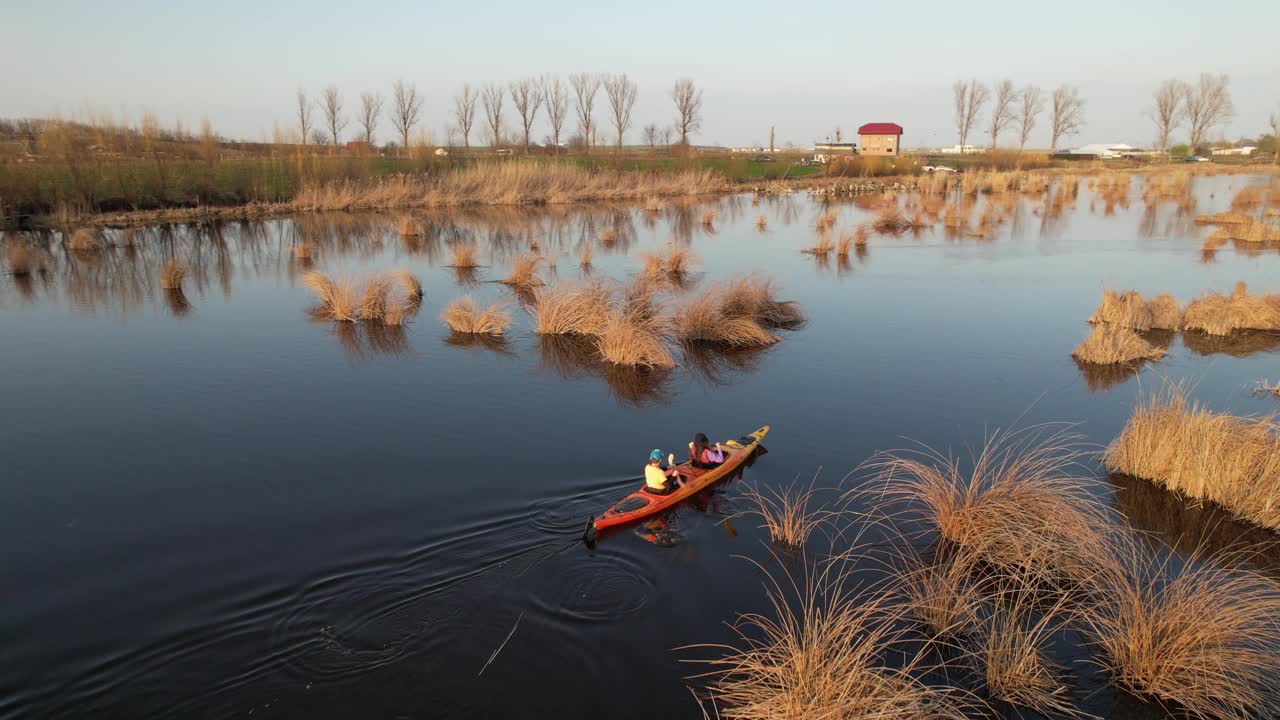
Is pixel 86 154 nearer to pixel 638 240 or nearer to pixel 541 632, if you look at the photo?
pixel 638 240

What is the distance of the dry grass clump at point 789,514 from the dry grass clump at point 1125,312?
9.88 metres

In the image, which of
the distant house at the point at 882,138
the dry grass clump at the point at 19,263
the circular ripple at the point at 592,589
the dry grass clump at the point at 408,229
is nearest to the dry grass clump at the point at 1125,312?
the circular ripple at the point at 592,589

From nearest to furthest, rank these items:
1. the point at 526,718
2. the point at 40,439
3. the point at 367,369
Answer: the point at 526,718, the point at 40,439, the point at 367,369

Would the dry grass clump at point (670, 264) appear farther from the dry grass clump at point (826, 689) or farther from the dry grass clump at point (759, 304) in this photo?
the dry grass clump at point (826, 689)

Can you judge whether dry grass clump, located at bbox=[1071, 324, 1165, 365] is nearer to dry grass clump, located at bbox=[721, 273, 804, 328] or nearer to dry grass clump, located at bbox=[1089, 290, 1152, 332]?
dry grass clump, located at bbox=[1089, 290, 1152, 332]

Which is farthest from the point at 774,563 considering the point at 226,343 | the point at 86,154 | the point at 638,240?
the point at 86,154

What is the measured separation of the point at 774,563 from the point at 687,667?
1663 mm

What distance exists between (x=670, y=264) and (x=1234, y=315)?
11.9m

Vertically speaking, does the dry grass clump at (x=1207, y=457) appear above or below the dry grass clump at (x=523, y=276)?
below

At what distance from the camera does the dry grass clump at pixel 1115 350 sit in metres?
12.6

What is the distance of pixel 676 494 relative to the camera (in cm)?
782

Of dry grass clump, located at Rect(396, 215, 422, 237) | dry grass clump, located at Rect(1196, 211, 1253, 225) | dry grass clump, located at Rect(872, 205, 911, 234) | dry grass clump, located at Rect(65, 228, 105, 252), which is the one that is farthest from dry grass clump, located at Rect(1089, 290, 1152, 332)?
dry grass clump, located at Rect(65, 228, 105, 252)

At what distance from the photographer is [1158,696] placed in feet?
17.1

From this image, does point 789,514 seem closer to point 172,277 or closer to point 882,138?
point 172,277
